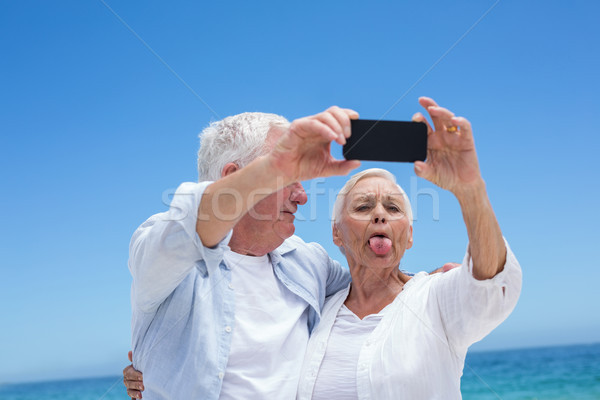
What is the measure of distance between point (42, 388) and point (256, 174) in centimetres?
2183

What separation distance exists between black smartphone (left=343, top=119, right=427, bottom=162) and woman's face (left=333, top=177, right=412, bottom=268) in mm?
980

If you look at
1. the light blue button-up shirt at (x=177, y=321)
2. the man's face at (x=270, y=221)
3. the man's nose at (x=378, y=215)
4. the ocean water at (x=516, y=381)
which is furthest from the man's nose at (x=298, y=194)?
the ocean water at (x=516, y=381)

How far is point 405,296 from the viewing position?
99.9 inches

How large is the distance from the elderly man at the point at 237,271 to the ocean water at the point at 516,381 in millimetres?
8325

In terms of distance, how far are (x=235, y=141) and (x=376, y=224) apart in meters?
0.83

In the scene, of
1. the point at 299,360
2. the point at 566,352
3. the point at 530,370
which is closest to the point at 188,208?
the point at 299,360

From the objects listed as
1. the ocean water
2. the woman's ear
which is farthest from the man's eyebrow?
the ocean water

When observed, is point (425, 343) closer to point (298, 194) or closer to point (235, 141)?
point (298, 194)

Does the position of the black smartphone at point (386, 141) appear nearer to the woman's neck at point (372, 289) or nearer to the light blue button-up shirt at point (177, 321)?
the light blue button-up shirt at point (177, 321)

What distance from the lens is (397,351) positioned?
2303mm

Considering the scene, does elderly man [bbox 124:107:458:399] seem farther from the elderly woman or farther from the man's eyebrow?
the man's eyebrow

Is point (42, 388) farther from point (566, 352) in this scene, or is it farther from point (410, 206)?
point (410, 206)

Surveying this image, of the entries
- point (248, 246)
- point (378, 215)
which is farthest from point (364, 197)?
point (248, 246)

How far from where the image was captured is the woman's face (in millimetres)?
2758
